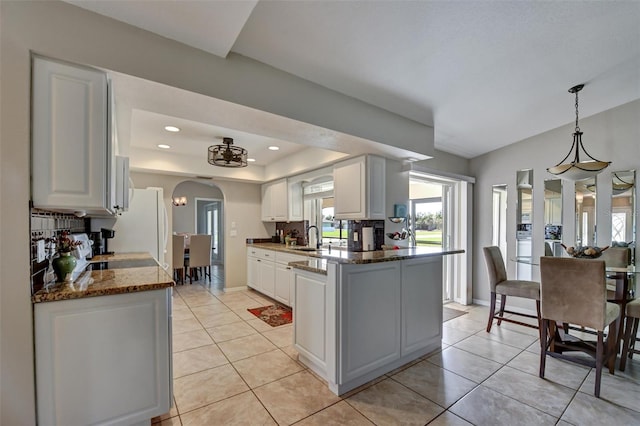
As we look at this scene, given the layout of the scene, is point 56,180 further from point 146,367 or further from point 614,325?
point 614,325

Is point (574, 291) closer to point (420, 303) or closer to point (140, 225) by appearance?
point (420, 303)

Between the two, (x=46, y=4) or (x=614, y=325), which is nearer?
(x=46, y=4)

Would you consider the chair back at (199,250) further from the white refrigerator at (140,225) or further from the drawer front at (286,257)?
the drawer front at (286,257)

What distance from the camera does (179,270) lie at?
20.4 ft

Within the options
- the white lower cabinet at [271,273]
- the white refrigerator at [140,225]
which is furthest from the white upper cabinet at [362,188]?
the white refrigerator at [140,225]

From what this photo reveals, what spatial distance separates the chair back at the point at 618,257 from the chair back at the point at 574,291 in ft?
4.03

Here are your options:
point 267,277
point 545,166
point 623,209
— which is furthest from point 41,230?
point 623,209

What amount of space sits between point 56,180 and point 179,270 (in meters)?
5.32

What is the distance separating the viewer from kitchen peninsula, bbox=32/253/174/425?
139cm

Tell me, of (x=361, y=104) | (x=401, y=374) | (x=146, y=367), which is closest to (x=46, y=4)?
(x=146, y=367)

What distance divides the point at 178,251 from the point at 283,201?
271cm

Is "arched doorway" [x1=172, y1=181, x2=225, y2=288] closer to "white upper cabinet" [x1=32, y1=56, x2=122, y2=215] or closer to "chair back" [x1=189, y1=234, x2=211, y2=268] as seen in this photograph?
"chair back" [x1=189, y1=234, x2=211, y2=268]

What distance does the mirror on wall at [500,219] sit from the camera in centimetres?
435

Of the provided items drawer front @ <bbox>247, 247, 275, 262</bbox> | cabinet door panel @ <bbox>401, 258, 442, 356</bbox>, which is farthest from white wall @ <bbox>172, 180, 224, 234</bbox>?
cabinet door panel @ <bbox>401, 258, 442, 356</bbox>
